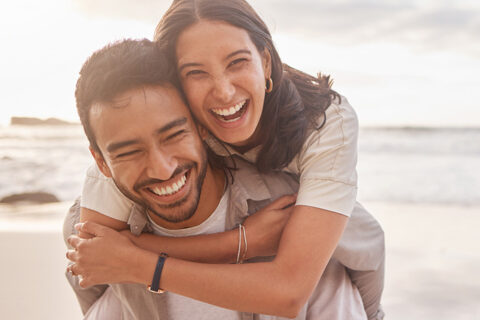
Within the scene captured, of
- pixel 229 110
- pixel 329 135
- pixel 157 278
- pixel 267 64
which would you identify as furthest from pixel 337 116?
pixel 157 278

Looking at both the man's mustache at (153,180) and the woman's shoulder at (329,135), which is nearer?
the man's mustache at (153,180)

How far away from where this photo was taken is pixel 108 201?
6.86 ft

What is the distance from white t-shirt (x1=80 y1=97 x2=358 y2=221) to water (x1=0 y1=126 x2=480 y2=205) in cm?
558

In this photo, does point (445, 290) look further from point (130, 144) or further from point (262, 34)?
point (130, 144)

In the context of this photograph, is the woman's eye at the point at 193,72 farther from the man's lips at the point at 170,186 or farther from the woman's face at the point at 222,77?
the man's lips at the point at 170,186

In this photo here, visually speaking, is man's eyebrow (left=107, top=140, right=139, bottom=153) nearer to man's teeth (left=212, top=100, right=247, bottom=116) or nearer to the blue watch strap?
man's teeth (left=212, top=100, right=247, bottom=116)

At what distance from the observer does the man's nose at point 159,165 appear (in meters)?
1.86

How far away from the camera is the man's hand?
190cm

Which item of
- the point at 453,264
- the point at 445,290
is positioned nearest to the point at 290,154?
the point at 445,290

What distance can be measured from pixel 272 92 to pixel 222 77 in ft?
1.10

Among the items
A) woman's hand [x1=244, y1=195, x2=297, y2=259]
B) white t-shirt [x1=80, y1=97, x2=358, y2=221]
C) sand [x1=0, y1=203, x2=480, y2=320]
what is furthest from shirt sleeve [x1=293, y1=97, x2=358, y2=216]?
sand [x1=0, y1=203, x2=480, y2=320]

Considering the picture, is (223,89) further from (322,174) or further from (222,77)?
(322,174)

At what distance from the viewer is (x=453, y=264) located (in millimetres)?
4391

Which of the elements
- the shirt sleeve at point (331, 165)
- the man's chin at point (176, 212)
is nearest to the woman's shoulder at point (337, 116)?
the shirt sleeve at point (331, 165)
